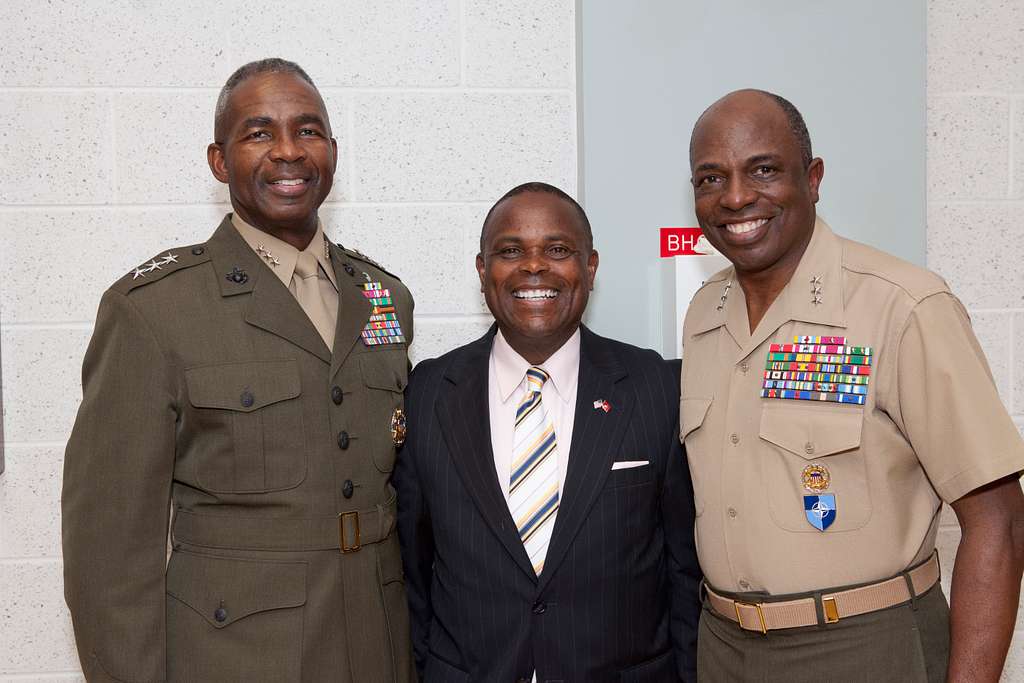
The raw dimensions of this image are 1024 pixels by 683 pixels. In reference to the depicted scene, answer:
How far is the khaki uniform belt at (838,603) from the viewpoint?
1.57 m

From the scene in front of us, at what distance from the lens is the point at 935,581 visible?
1.64 metres

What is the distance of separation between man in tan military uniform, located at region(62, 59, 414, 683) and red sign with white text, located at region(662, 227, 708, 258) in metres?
0.96

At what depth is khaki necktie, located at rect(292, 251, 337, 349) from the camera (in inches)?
73.4

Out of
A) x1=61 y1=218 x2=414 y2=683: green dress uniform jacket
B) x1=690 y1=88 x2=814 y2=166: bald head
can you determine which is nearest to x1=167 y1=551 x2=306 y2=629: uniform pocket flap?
x1=61 y1=218 x2=414 y2=683: green dress uniform jacket

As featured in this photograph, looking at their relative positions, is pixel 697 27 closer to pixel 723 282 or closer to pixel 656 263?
pixel 656 263

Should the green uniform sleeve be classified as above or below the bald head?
below

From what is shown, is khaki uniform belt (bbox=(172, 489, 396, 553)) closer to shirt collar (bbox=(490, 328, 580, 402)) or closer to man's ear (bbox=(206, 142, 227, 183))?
shirt collar (bbox=(490, 328, 580, 402))

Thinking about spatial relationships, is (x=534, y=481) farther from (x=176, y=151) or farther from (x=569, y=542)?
(x=176, y=151)

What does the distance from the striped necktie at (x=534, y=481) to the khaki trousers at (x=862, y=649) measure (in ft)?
1.43

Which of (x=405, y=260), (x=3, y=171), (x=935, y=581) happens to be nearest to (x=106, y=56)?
(x=3, y=171)

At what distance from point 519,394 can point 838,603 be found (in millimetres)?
758

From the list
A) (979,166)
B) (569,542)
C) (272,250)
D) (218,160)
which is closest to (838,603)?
(569,542)

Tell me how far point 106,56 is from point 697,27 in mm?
1615

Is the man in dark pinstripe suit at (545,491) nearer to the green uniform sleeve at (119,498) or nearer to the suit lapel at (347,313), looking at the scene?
the suit lapel at (347,313)
